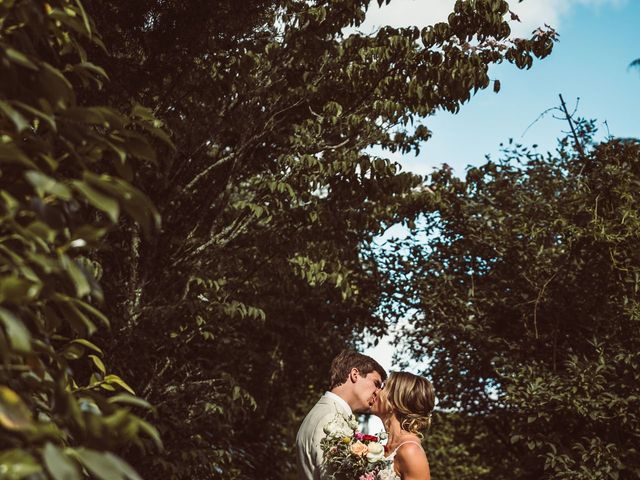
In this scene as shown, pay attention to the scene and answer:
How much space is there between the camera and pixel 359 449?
4.63 m

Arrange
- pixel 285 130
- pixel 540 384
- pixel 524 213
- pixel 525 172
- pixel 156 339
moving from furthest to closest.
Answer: pixel 525 172 → pixel 524 213 → pixel 540 384 → pixel 285 130 → pixel 156 339

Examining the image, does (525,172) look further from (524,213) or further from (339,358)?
(339,358)

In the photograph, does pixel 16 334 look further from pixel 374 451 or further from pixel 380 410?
pixel 380 410

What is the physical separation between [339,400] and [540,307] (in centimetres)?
751

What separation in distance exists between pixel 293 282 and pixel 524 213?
390 centimetres

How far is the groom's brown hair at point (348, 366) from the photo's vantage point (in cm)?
518

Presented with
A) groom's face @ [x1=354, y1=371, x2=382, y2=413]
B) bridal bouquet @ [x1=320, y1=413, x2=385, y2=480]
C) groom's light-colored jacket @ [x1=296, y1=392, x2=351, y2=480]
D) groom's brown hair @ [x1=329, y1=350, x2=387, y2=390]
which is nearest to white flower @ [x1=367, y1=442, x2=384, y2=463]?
bridal bouquet @ [x1=320, y1=413, x2=385, y2=480]

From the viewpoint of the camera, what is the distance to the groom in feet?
16.2

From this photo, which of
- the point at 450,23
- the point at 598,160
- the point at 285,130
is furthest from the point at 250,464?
the point at 450,23

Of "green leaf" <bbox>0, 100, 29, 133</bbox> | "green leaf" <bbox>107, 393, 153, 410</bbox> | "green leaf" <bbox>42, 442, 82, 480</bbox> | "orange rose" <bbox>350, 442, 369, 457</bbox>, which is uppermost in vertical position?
"green leaf" <bbox>0, 100, 29, 133</bbox>

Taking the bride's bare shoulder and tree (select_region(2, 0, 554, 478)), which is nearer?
the bride's bare shoulder

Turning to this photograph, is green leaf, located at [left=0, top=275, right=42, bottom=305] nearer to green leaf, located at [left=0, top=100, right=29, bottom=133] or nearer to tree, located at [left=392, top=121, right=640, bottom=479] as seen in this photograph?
green leaf, located at [left=0, top=100, right=29, bottom=133]

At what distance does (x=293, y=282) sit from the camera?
12383 millimetres

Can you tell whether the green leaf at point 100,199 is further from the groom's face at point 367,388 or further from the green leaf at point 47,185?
the groom's face at point 367,388
